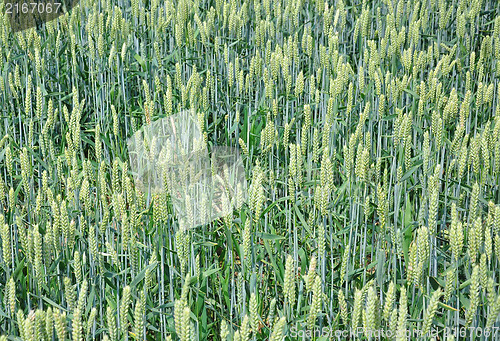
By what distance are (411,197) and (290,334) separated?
29.6 inches

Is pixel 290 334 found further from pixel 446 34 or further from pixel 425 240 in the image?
pixel 446 34

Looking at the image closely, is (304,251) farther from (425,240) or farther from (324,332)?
(425,240)

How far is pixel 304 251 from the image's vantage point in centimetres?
139

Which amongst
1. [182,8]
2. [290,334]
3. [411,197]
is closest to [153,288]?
[290,334]

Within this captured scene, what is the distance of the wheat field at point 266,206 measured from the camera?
1.09 m

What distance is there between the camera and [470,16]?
2.42 m

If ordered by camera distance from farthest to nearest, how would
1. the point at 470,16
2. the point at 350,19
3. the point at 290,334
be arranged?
the point at 350,19
the point at 470,16
the point at 290,334

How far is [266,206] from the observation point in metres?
1.68

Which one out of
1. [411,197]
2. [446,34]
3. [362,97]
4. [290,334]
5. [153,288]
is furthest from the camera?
[446,34]

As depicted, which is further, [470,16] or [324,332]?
[470,16]

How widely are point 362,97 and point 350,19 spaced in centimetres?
85

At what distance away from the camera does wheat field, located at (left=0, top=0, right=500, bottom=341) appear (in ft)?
3.57

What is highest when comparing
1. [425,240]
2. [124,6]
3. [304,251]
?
[124,6]

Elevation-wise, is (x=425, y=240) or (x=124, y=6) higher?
(x=124, y=6)
